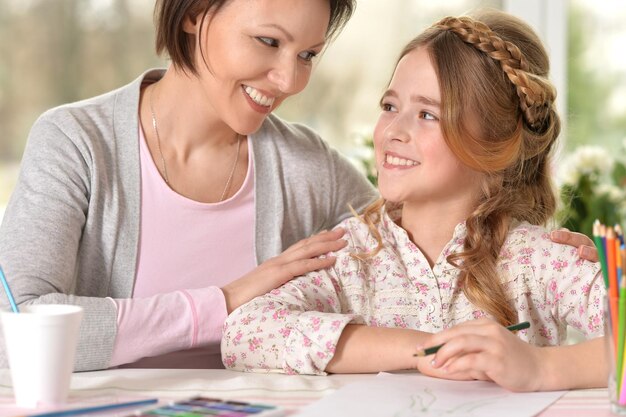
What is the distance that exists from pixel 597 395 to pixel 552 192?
0.67 metres

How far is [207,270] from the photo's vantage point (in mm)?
1850

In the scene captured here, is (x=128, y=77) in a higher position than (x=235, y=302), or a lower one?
higher

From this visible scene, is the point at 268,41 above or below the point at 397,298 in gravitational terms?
above

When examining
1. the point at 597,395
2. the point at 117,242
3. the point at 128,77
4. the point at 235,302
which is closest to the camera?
the point at 597,395

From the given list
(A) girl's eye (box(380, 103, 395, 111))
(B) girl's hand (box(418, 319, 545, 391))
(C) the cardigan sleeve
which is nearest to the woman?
(C) the cardigan sleeve

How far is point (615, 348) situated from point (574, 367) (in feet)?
0.64

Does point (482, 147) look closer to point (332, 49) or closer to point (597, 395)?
point (597, 395)

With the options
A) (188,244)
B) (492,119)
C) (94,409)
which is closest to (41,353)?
(94,409)

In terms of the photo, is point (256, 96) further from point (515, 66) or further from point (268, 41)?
point (515, 66)

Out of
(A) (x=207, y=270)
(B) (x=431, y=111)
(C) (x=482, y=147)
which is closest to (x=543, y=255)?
(C) (x=482, y=147)

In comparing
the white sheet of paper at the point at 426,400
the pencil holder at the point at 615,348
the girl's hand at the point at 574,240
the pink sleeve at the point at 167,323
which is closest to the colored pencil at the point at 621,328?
the pencil holder at the point at 615,348

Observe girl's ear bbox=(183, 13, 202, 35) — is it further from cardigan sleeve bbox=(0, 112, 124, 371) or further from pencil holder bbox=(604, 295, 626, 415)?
pencil holder bbox=(604, 295, 626, 415)

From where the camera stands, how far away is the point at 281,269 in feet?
5.45

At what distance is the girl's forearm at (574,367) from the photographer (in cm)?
132
